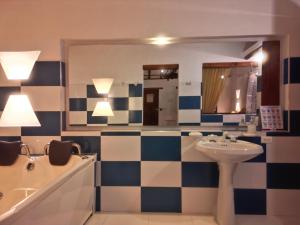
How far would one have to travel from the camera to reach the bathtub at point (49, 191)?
4.00 feet

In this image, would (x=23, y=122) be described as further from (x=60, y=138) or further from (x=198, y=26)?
(x=198, y=26)

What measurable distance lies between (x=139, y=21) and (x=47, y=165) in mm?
→ 1424

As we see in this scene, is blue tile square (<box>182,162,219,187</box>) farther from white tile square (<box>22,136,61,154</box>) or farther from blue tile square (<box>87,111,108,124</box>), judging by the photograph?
white tile square (<box>22,136,61,154</box>)

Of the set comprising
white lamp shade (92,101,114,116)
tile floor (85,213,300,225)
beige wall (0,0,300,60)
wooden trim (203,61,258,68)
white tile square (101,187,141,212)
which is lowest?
tile floor (85,213,300,225)

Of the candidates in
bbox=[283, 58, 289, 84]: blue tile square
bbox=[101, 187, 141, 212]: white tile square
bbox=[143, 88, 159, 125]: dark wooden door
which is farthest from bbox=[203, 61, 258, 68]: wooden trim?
bbox=[101, 187, 141, 212]: white tile square

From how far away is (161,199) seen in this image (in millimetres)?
2162

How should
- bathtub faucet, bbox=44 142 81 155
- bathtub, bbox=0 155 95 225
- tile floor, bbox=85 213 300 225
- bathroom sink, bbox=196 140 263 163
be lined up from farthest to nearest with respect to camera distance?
bathtub faucet, bbox=44 142 81 155
tile floor, bbox=85 213 300 225
bathroom sink, bbox=196 140 263 163
bathtub, bbox=0 155 95 225

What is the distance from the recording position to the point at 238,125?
2205 millimetres

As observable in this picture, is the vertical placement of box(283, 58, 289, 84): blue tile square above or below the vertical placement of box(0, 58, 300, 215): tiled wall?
above

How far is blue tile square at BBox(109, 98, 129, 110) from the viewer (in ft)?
7.38

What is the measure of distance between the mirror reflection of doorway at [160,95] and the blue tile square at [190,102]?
0.17 ft

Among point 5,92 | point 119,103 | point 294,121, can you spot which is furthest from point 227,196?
point 5,92

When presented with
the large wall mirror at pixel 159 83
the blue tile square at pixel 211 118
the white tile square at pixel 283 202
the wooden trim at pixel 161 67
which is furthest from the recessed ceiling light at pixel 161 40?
the white tile square at pixel 283 202

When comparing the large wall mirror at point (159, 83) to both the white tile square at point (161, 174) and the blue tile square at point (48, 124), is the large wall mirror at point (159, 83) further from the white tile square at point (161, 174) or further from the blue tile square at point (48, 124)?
the white tile square at point (161, 174)
